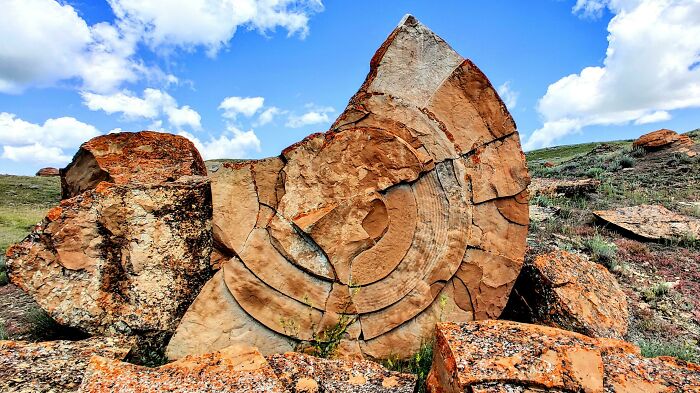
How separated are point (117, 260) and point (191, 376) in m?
1.93

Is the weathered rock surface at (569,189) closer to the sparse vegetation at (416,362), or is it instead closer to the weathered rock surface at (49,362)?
the sparse vegetation at (416,362)

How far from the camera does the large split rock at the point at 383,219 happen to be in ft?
14.3

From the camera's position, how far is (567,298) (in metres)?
4.77

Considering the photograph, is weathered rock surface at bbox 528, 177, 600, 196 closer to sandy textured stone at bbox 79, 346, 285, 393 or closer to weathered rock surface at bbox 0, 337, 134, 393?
sandy textured stone at bbox 79, 346, 285, 393

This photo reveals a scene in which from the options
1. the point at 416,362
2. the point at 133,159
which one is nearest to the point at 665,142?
the point at 416,362

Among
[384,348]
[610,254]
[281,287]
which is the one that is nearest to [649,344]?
[610,254]

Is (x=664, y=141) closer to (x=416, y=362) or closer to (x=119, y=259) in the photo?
(x=416, y=362)

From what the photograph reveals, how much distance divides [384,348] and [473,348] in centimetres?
141

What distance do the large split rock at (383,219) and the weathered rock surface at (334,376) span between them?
703mm

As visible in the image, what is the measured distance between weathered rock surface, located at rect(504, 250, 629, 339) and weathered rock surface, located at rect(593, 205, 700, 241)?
3728mm

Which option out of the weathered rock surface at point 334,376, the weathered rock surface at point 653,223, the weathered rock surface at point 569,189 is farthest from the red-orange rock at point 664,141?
the weathered rock surface at point 334,376

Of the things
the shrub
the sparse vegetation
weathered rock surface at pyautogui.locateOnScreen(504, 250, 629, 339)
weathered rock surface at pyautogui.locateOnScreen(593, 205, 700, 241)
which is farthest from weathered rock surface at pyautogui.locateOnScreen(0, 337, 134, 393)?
weathered rock surface at pyautogui.locateOnScreen(593, 205, 700, 241)

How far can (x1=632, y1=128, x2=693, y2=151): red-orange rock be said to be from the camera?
18.9 metres

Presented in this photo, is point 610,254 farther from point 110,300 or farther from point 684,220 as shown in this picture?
point 110,300
